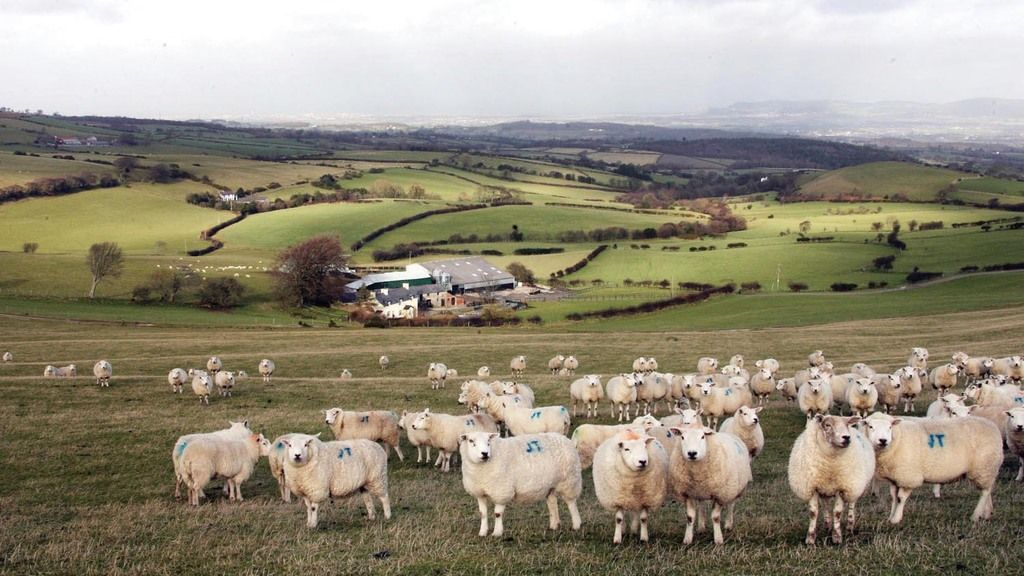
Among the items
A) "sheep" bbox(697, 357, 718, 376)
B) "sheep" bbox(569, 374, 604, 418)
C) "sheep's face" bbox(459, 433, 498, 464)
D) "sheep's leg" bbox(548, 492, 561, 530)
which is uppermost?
"sheep's face" bbox(459, 433, 498, 464)

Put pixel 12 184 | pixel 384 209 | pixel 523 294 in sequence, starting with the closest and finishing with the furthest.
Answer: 1. pixel 523 294
2. pixel 12 184
3. pixel 384 209

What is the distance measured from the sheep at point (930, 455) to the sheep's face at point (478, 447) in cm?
554

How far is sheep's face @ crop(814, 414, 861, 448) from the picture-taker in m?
10.3

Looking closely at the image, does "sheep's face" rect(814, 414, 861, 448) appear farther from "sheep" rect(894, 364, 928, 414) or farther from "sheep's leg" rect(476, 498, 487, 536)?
"sheep" rect(894, 364, 928, 414)

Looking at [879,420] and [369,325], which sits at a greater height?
[879,420]

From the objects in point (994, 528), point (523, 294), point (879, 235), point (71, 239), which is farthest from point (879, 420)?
point (71, 239)

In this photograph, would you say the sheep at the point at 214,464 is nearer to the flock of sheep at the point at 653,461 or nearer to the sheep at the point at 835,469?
the flock of sheep at the point at 653,461

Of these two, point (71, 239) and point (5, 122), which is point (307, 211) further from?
point (5, 122)

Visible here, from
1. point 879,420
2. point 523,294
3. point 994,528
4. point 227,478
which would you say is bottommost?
point 523,294

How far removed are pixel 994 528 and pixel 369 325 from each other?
155 ft

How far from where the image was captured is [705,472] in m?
10.7

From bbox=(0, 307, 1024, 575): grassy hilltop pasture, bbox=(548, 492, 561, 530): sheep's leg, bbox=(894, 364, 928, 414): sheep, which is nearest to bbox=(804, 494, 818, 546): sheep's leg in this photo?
bbox=(0, 307, 1024, 575): grassy hilltop pasture

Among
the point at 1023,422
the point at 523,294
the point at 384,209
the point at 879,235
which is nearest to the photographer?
the point at 1023,422

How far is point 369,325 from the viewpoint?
179 feet
